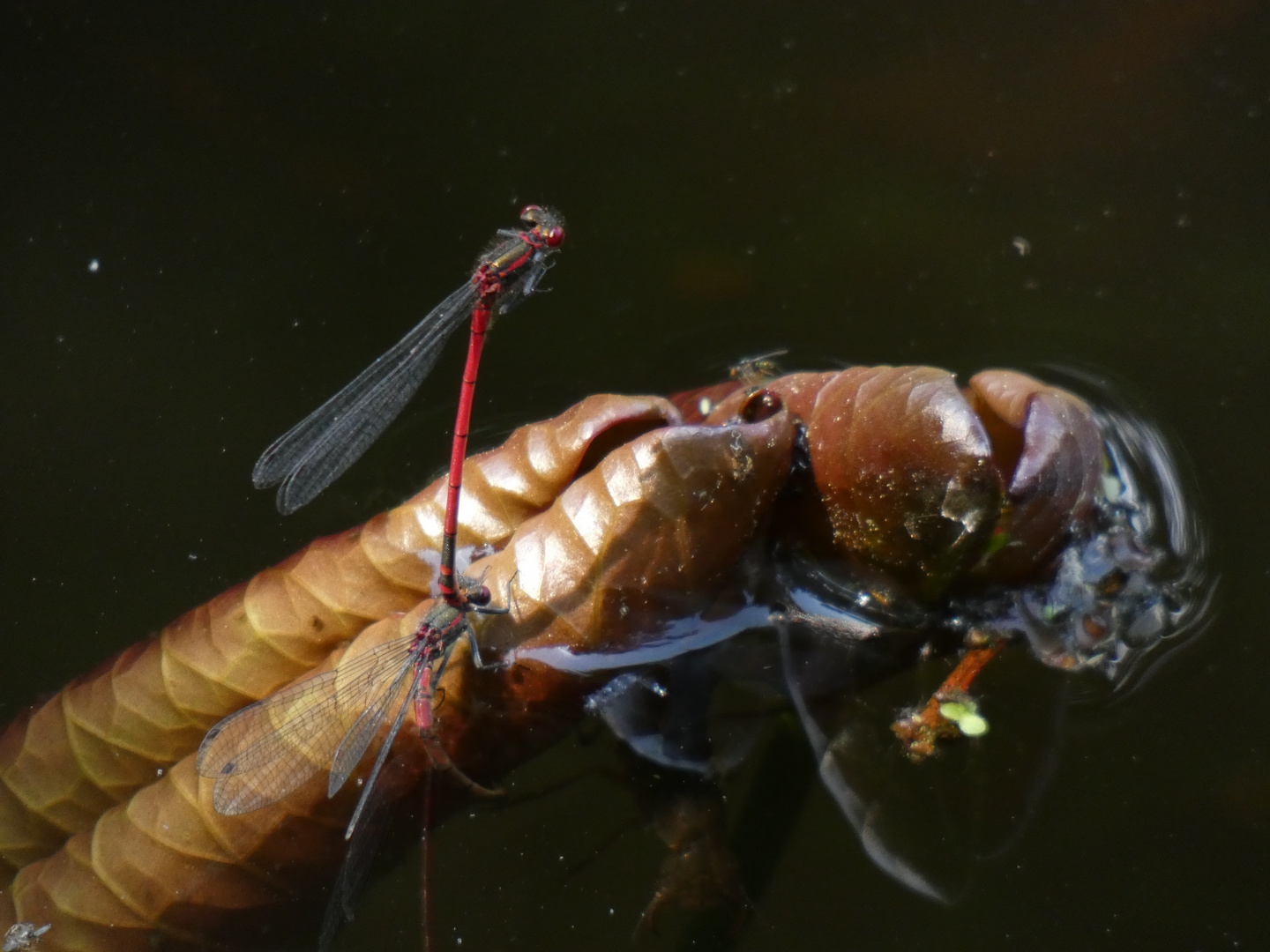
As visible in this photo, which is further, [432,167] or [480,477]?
[432,167]

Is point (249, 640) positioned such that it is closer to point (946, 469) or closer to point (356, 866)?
point (356, 866)

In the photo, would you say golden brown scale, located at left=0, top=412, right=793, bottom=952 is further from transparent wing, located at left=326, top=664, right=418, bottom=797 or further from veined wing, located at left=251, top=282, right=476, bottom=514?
veined wing, located at left=251, top=282, right=476, bottom=514

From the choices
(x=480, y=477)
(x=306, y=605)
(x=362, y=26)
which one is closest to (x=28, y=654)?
(x=306, y=605)

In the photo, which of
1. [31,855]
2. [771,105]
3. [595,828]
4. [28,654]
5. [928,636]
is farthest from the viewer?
[771,105]

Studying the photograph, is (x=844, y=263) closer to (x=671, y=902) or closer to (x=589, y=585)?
(x=589, y=585)

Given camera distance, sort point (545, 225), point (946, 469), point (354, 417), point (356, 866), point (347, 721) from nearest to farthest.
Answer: point (946, 469)
point (347, 721)
point (356, 866)
point (545, 225)
point (354, 417)

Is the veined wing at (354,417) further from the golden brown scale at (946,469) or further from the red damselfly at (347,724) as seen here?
the golden brown scale at (946,469)

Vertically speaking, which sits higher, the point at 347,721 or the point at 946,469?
the point at 946,469

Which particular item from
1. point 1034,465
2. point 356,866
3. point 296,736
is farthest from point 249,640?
point 1034,465
